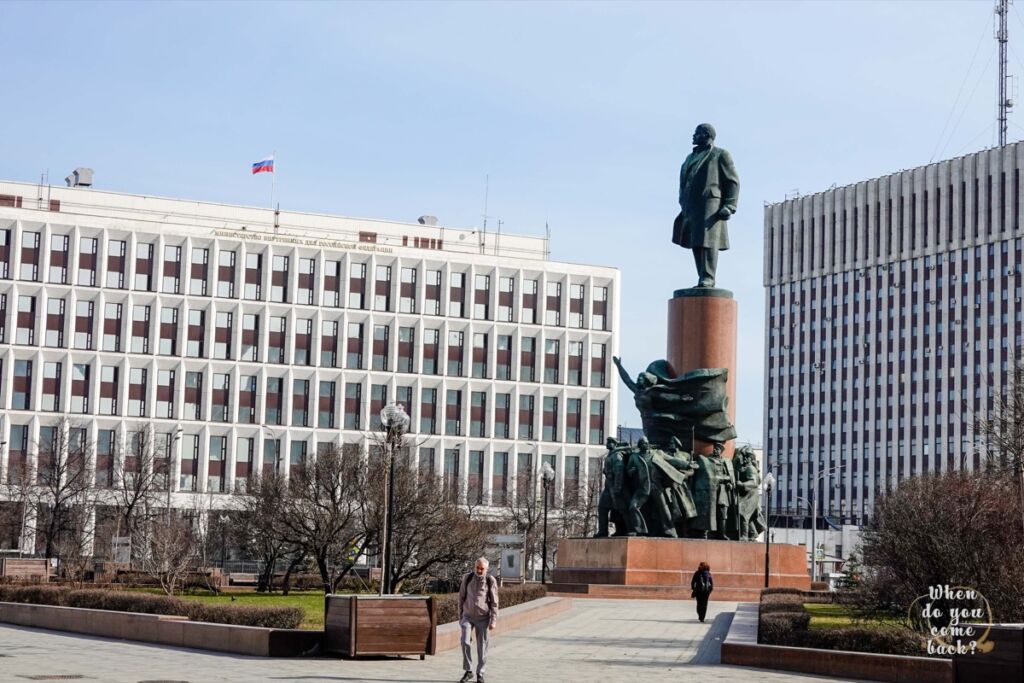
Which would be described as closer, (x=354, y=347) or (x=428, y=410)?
(x=354, y=347)

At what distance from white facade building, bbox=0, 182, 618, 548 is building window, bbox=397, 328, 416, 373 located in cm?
10

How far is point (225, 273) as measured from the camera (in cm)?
10125

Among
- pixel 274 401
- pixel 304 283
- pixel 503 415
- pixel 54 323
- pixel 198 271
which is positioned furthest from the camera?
pixel 503 415

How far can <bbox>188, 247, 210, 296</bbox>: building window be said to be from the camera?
3954 inches

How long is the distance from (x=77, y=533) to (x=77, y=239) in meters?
28.2

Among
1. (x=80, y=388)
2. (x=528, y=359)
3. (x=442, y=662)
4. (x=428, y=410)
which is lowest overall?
(x=442, y=662)

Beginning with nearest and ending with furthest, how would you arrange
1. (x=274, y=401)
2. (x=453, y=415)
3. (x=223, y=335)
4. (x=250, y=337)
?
(x=223, y=335) → (x=250, y=337) → (x=274, y=401) → (x=453, y=415)

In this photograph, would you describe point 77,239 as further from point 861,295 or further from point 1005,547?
point 1005,547

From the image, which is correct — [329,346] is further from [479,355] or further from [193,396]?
[479,355]

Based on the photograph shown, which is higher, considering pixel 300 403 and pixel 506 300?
pixel 506 300

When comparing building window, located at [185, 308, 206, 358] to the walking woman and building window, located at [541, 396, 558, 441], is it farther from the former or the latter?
the walking woman

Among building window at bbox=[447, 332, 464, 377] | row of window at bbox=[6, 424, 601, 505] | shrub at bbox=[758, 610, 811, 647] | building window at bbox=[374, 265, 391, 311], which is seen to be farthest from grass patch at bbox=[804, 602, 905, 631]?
building window at bbox=[447, 332, 464, 377]

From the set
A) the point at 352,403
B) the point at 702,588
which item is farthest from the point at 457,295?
the point at 702,588

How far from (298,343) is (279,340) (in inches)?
50.5
